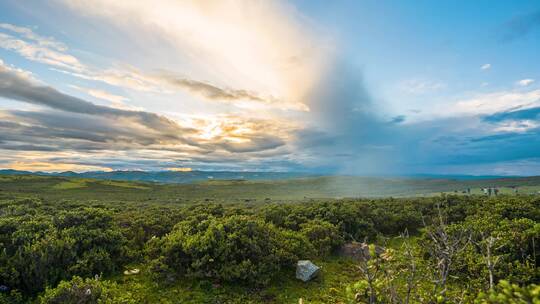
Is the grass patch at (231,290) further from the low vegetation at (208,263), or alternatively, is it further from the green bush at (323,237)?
the green bush at (323,237)

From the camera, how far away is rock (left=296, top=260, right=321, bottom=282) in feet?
37.4

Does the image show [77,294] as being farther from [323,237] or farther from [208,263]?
[323,237]

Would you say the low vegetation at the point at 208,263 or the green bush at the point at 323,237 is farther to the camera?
the green bush at the point at 323,237

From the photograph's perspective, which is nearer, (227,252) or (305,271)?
(227,252)

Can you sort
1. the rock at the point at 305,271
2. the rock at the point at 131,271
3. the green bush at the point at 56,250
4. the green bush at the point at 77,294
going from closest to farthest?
the green bush at the point at 77,294, the green bush at the point at 56,250, the rock at the point at 131,271, the rock at the point at 305,271

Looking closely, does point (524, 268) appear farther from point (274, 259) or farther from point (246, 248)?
point (246, 248)

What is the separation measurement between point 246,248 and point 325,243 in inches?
199

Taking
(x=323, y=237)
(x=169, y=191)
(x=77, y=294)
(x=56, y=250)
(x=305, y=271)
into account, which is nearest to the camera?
(x=77, y=294)

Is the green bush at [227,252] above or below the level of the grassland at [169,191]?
above

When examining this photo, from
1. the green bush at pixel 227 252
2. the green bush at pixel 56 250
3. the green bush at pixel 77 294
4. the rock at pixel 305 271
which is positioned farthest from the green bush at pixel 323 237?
the green bush at pixel 77 294

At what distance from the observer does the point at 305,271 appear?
1152cm

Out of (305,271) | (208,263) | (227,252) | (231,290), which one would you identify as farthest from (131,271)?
(305,271)

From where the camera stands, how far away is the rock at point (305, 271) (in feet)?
37.4

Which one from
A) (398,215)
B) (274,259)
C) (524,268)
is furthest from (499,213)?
(274,259)
